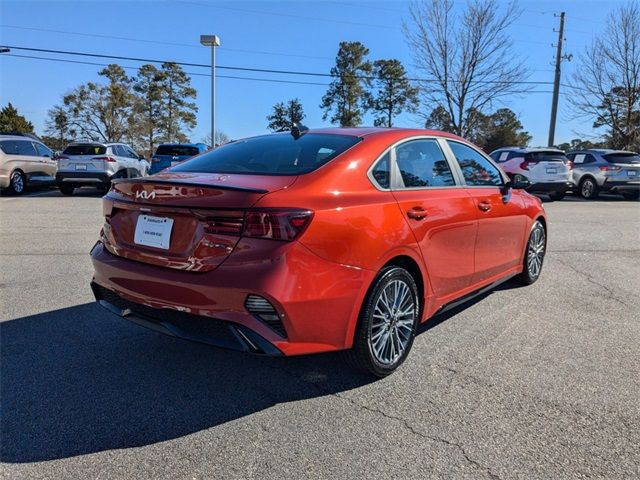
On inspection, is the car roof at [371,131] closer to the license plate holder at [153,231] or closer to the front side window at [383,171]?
the front side window at [383,171]

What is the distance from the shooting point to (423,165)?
3777mm

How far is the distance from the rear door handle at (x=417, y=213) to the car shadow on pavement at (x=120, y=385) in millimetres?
1098

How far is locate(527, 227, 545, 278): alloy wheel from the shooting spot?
5.52m

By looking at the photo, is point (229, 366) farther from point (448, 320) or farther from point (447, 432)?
point (448, 320)

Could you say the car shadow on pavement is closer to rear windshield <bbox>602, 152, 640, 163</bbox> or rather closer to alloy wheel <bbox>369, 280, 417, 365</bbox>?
alloy wheel <bbox>369, 280, 417, 365</bbox>

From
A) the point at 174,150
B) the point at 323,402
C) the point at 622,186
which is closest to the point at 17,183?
the point at 174,150

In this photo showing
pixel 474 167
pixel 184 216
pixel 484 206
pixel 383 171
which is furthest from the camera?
pixel 474 167

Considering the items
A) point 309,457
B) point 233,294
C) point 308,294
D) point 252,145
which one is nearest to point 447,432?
point 309,457

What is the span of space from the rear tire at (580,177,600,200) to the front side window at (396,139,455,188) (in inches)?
648

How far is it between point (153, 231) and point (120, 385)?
0.99m

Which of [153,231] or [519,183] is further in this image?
[519,183]

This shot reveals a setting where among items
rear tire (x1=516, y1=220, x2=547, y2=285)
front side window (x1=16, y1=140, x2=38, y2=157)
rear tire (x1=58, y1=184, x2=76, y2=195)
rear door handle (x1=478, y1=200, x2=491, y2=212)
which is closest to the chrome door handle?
rear door handle (x1=478, y1=200, x2=491, y2=212)

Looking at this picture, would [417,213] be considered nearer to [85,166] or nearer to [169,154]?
[85,166]

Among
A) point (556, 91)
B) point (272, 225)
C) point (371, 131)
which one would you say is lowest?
point (272, 225)
